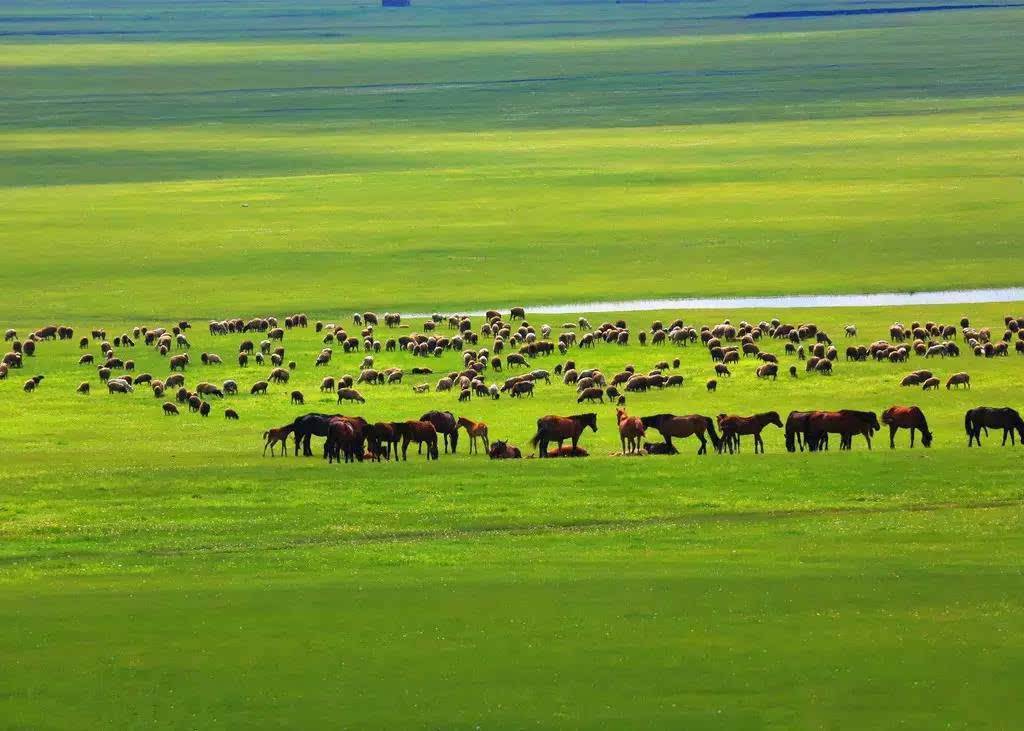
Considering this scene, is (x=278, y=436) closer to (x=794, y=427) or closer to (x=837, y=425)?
(x=794, y=427)

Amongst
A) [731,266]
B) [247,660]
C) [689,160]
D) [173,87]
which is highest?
[173,87]

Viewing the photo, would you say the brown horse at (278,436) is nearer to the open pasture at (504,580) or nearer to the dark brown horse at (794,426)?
the open pasture at (504,580)

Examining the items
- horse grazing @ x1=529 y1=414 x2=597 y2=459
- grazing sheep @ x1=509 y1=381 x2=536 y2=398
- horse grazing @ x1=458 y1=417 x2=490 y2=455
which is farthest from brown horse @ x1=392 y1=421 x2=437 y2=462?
grazing sheep @ x1=509 y1=381 x2=536 y2=398

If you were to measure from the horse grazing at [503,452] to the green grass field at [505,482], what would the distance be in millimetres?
458

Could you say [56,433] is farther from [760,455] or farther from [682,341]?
[682,341]

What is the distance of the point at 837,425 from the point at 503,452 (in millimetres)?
5146

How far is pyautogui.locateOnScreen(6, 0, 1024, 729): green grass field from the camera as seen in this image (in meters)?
17.4

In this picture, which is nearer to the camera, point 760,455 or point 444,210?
point 760,455

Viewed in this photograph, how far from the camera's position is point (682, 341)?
41.8 meters

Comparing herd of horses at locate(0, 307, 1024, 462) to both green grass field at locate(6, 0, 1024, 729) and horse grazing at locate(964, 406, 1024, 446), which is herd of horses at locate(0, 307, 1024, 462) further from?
green grass field at locate(6, 0, 1024, 729)

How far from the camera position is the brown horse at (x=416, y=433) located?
29.0 m

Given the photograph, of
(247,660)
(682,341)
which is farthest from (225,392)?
(247,660)

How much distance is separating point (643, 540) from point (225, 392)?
600 inches

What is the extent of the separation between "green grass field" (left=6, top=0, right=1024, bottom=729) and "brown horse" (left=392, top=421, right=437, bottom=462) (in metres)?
0.43
